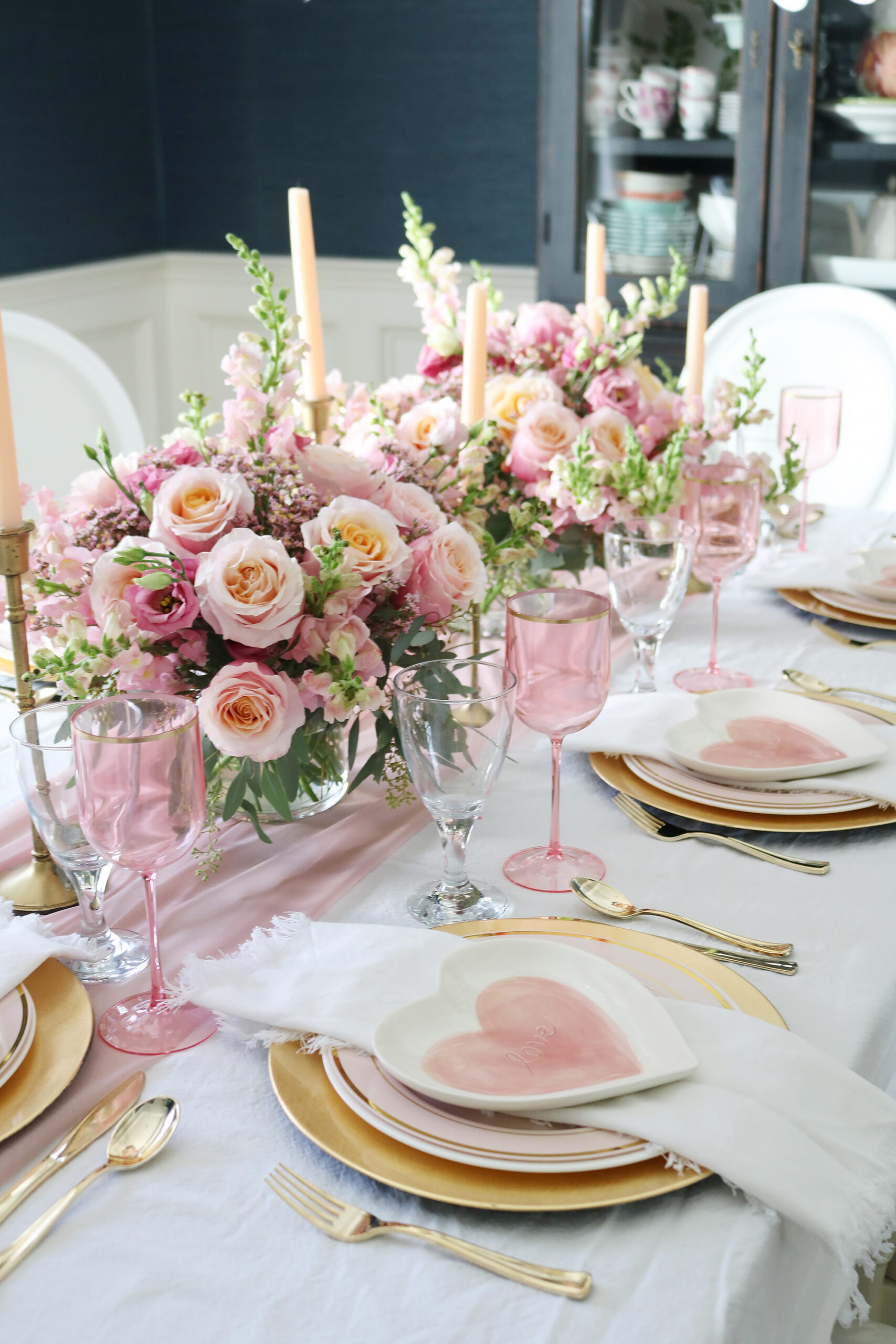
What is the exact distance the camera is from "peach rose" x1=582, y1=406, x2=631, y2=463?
1363 millimetres

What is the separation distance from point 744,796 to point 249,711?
41cm

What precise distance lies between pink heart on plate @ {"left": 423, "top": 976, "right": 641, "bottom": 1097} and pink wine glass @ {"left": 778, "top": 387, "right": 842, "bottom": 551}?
3.55 ft

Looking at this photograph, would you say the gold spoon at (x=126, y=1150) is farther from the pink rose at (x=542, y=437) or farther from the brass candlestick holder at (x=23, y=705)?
the pink rose at (x=542, y=437)

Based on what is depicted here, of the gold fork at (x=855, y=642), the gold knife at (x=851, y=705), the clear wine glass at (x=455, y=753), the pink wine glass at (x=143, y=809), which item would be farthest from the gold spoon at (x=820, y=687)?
the pink wine glass at (x=143, y=809)

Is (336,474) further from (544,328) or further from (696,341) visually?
(696,341)

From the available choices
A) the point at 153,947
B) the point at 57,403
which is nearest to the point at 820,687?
the point at 153,947

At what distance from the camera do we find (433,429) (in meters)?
1.16

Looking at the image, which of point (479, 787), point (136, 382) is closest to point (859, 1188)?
point (479, 787)

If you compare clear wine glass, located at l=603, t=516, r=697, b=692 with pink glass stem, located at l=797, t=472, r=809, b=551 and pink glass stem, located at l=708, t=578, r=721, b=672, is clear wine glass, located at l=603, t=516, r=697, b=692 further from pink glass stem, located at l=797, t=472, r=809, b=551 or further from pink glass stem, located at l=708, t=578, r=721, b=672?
pink glass stem, located at l=797, t=472, r=809, b=551

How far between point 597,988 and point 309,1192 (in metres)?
0.20

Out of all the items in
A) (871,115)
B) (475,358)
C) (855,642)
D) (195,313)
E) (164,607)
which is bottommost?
(855,642)

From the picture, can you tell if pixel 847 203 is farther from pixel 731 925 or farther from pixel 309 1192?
pixel 309 1192

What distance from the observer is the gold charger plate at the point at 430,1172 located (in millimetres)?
595

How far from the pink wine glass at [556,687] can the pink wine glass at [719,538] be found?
0.35 meters
